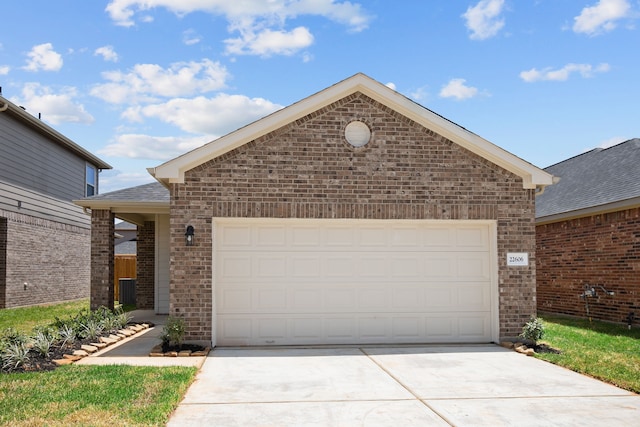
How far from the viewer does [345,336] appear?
A: 38.3ft

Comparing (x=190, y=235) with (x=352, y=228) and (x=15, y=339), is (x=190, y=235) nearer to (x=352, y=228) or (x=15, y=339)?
(x=352, y=228)

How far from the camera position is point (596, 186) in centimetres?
1652

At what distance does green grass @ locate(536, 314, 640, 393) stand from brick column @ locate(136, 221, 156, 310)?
11446mm

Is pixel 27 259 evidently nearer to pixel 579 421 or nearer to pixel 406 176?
pixel 406 176

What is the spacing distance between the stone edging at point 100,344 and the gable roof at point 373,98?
308 centimetres

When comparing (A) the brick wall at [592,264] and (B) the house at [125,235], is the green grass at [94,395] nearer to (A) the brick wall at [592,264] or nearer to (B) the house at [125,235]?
(A) the brick wall at [592,264]

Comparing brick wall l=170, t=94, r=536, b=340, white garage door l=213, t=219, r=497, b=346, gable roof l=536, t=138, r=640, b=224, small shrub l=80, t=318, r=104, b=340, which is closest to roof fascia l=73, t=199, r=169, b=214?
small shrub l=80, t=318, r=104, b=340

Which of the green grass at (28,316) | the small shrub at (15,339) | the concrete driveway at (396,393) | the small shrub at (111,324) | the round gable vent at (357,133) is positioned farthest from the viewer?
the green grass at (28,316)

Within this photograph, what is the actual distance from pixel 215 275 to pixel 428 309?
12.9ft

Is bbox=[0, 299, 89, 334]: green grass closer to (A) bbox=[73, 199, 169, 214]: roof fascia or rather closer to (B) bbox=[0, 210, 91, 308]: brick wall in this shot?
(B) bbox=[0, 210, 91, 308]: brick wall

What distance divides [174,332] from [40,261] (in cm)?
1405

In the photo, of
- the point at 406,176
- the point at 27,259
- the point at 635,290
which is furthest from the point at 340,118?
the point at 27,259

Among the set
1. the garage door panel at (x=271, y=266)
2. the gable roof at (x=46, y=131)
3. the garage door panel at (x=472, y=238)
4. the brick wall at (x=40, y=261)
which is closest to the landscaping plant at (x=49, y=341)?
the garage door panel at (x=271, y=266)

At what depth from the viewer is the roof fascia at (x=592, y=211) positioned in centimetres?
1359
